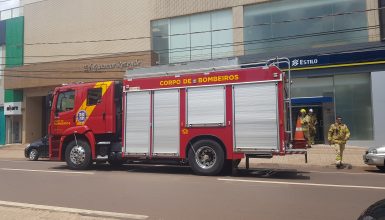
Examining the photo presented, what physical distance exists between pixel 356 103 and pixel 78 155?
15246 millimetres

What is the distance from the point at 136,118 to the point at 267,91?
4.28 m

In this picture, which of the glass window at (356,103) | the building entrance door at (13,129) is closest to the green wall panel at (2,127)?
the building entrance door at (13,129)

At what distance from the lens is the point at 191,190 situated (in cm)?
927

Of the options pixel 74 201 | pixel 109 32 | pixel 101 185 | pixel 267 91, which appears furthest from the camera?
pixel 109 32

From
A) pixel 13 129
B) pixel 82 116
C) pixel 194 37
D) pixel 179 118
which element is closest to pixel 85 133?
pixel 82 116

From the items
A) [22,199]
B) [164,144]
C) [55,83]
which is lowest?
[22,199]

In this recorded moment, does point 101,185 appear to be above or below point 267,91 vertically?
below

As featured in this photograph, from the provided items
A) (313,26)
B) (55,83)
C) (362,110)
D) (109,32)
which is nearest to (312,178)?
(362,110)

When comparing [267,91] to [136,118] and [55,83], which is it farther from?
[55,83]

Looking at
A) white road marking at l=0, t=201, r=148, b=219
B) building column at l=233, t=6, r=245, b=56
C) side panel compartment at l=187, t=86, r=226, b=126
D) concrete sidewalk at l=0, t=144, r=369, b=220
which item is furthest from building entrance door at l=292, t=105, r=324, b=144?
white road marking at l=0, t=201, r=148, b=219

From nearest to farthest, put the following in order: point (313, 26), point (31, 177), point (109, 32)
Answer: point (31, 177) < point (313, 26) < point (109, 32)

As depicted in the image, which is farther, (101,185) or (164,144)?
(164,144)

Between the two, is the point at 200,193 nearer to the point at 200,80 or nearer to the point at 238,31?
the point at 200,80

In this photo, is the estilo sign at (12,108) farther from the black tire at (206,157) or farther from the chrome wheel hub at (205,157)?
the chrome wheel hub at (205,157)
